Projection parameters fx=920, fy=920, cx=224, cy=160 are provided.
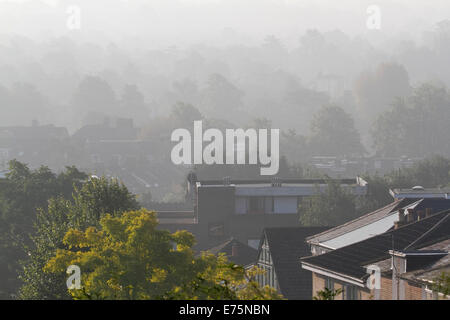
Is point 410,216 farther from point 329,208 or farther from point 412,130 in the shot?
point 412,130

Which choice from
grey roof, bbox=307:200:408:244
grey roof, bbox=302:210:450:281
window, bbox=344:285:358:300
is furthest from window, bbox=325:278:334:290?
grey roof, bbox=307:200:408:244

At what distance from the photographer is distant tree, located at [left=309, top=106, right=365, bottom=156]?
627 ft

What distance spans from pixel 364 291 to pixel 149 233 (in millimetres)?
6157

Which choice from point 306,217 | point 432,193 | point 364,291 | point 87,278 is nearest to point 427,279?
point 364,291

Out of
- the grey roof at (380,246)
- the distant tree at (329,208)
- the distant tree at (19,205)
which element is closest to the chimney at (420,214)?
the grey roof at (380,246)

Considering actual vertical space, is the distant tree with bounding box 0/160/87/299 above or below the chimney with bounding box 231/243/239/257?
above

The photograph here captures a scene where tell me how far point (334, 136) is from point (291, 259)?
516ft

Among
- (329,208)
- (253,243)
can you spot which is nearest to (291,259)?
(253,243)

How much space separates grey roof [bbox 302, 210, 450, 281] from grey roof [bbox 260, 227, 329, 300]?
221 inches

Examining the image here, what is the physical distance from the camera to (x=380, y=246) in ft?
92.4

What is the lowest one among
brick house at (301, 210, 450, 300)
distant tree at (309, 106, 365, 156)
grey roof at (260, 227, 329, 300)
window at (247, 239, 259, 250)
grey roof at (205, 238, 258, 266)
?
window at (247, 239, 259, 250)

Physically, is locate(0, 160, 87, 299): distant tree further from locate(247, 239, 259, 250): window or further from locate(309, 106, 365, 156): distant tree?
locate(309, 106, 365, 156): distant tree
